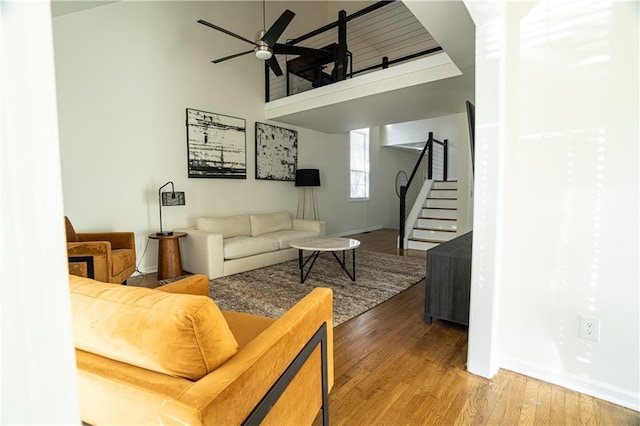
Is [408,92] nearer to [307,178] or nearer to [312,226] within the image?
[307,178]

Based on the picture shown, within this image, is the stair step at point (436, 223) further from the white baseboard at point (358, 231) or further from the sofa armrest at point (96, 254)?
the sofa armrest at point (96, 254)

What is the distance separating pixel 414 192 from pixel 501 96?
24.5 ft

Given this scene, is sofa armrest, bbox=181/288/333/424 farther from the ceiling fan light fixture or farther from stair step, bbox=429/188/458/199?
stair step, bbox=429/188/458/199

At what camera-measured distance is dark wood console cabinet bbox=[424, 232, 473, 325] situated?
2469mm

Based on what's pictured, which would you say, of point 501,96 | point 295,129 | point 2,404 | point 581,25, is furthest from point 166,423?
point 295,129

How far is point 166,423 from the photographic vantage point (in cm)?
77

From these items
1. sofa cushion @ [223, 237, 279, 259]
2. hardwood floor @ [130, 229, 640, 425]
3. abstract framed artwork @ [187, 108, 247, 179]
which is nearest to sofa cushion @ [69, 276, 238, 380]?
hardwood floor @ [130, 229, 640, 425]

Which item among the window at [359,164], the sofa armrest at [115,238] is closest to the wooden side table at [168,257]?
the sofa armrest at [115,238]

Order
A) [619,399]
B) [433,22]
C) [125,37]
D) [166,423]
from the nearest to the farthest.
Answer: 1. [166,423]
2. [619,399]
3. [433,22]
4. [125,37]

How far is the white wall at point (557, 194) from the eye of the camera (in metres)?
1.63

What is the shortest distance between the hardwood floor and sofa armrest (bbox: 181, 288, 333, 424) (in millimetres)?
333

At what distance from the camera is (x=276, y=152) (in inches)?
225

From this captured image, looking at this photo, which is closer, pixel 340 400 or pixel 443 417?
pixel 443 417

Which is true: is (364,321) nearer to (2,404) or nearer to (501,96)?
(501,96)
